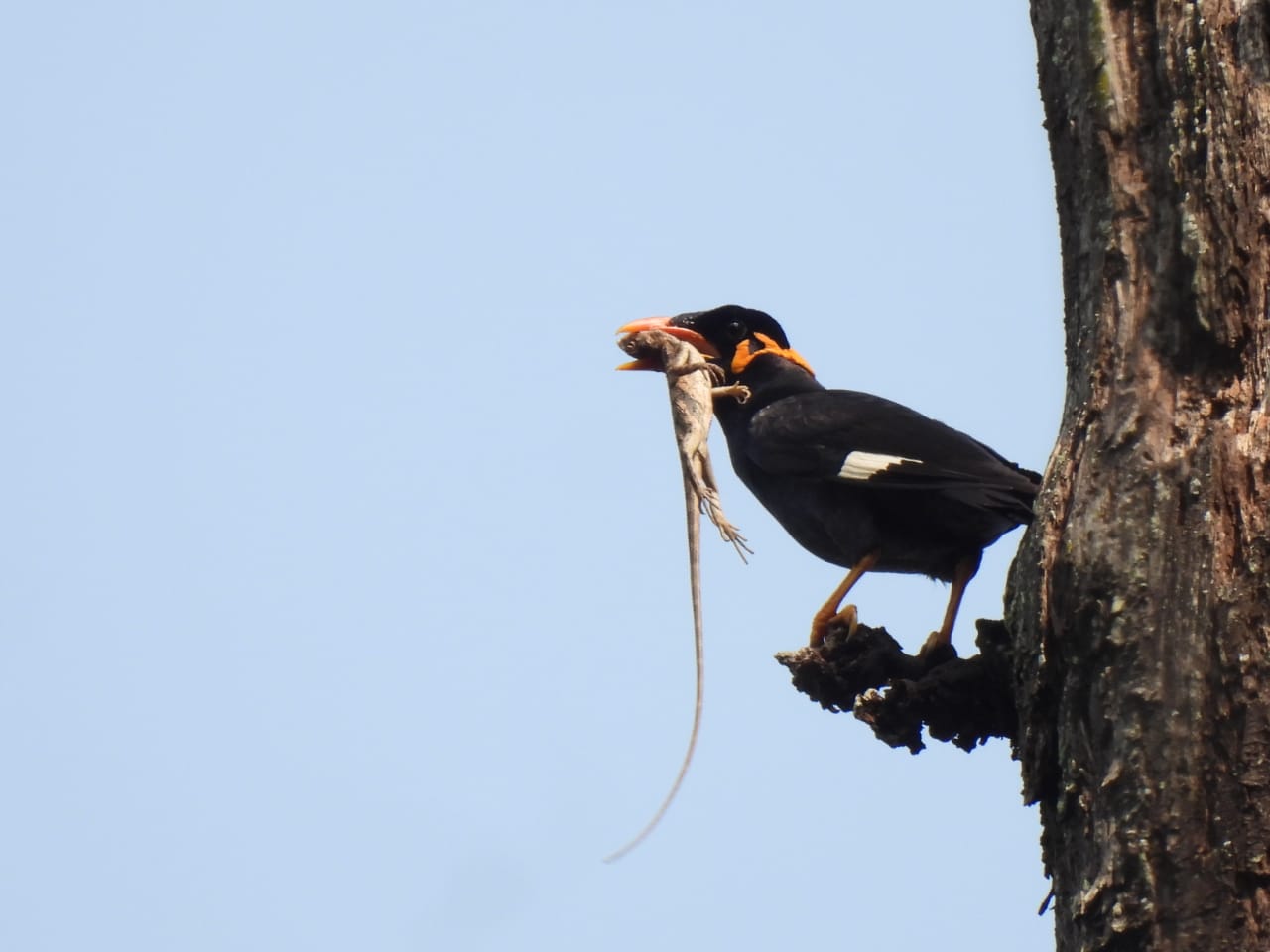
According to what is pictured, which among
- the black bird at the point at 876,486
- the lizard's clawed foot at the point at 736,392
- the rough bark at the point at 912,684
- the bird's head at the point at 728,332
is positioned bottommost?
the rough bark at the point at 912,684

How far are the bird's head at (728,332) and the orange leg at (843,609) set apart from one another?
64.0 inches

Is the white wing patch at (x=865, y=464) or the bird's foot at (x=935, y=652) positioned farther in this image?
the white wing patch at (x=865, y=464)

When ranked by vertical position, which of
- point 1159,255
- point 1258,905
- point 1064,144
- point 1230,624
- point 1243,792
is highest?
point 1064,144

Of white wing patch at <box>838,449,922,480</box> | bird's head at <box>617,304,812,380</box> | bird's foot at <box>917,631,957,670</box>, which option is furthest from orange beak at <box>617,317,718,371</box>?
bird's foot at <box>917,631,957,670</box>

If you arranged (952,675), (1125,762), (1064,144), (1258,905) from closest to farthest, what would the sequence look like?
(1258,905) → (1125,762) → (1064,144) → (952,675)

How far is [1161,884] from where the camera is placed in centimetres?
279

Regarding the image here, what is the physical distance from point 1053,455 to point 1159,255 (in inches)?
17.9

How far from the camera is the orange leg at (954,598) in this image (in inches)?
164

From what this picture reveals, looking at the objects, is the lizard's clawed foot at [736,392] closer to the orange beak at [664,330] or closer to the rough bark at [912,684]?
the orange beak at [664,330]

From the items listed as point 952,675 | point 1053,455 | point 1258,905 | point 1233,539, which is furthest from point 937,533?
point 1258,905

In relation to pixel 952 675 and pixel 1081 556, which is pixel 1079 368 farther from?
pixel 952 675

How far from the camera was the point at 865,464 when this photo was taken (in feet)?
16.4

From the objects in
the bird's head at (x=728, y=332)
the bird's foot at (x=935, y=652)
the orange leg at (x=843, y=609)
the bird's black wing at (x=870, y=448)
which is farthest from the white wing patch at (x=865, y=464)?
the bird's head at (x=728, y=332)

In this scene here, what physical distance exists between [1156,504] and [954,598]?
1732mm
